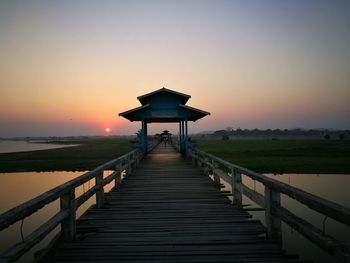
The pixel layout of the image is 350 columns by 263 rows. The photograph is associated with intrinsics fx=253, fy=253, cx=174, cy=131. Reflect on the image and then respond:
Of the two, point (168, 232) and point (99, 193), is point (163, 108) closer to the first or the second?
point (99, 193)

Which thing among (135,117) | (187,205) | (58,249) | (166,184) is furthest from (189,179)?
(135,117)

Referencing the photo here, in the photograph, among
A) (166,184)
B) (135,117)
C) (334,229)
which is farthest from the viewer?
(135,117)

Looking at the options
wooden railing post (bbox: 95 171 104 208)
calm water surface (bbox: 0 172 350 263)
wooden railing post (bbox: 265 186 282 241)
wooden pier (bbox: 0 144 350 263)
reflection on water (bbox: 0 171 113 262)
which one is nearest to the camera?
wooden pier (bbox: 0 144 350 263)

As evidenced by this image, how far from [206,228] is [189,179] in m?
5.21

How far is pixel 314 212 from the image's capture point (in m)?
10.5

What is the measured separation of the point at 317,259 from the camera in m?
6.77

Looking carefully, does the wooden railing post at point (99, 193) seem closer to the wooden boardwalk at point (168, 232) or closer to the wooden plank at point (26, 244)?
the wooden boardwalk at point (168, 232)

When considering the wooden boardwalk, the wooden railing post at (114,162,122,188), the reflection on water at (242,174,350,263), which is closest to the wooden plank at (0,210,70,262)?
the wooden boardwalk

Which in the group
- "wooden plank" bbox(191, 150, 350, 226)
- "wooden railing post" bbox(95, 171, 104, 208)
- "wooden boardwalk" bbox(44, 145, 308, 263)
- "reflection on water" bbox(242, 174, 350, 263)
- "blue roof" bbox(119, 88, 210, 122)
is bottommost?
"reflection on water" bbox(242, 174, 350, 263)

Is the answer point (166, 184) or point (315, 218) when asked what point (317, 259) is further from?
point (166, 184)

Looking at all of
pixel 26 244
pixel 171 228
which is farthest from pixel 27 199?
pixel 26 244

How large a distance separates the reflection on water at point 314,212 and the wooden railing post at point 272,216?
126 cm

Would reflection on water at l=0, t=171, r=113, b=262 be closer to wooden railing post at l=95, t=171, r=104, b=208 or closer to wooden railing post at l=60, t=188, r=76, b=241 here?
wooden railing post at l=95, t=171, r=104, b=208

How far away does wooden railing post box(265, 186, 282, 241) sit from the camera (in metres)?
4.22
